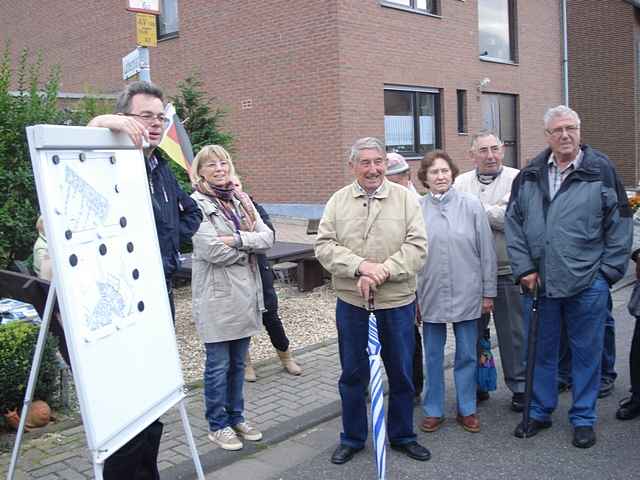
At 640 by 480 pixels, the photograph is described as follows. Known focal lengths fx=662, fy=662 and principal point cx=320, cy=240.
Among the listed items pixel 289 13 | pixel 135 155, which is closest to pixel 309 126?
pixel 289 13

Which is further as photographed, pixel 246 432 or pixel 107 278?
pixel 246 432

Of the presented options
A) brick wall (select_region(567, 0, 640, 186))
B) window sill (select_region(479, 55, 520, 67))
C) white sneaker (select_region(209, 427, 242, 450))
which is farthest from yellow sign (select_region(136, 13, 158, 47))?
brick wall (select_region(567, 0, 640, 186))

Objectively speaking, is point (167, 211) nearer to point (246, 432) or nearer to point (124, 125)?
point (124, 125)

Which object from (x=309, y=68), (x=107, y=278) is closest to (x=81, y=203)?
(x=107, y=278)

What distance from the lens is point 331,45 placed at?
13352 mm

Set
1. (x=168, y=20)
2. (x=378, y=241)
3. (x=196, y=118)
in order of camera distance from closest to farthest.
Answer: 1. (x=378, y=241)
2. (x=196, y=118)
3. (x=168, y=20)

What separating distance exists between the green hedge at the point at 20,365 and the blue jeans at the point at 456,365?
8.46 ft

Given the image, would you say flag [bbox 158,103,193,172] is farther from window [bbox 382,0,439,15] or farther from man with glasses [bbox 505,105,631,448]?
window [bbox 382,0,439,15]

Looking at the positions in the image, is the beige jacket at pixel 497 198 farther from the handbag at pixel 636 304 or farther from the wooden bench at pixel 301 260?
the wooden bench at pixel 301 260

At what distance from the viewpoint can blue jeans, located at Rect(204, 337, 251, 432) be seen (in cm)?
410

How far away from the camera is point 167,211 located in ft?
10.9

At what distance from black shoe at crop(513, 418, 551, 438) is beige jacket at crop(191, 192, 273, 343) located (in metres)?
1.83

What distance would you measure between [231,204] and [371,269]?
1.15 meters

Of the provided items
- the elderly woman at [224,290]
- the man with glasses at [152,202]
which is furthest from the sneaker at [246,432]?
the man with glasses at [152,202]
